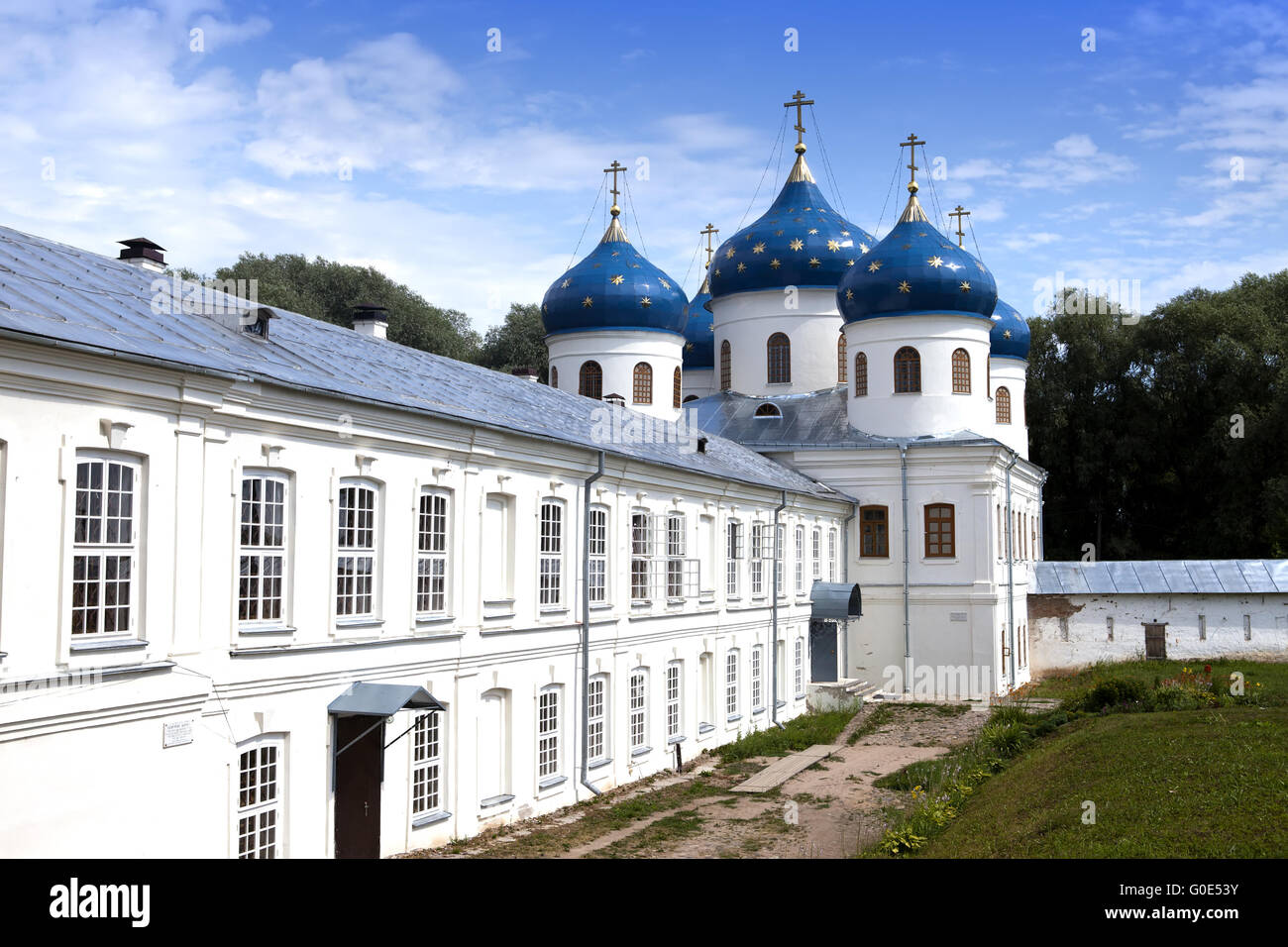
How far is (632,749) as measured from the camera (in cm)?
2052

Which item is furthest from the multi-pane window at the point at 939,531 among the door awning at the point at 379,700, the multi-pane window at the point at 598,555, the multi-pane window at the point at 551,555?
the door awning at the point at 379,700

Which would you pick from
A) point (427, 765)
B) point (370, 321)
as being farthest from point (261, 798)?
point (370, 321)

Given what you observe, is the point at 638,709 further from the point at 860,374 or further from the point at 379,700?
the point at 860,374

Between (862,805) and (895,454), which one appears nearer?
(862,805)

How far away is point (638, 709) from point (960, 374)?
58.2ft

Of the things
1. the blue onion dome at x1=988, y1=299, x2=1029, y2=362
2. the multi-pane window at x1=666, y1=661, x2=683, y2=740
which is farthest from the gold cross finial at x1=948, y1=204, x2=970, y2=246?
the multi-pane window at x1=666, y1=661, x2=683, y2=740

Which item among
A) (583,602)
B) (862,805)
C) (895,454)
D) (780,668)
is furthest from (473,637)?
(895,454)

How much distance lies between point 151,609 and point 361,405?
139 inches

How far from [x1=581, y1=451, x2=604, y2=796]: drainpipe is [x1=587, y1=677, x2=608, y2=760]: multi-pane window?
0.23 meters

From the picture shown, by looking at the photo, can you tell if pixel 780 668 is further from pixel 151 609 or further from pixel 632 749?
pixel 151 609

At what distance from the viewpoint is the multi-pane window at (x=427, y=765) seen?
1470 centimetres

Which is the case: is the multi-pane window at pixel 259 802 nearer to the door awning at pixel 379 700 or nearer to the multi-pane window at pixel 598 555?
the door awning at pixel 379 700

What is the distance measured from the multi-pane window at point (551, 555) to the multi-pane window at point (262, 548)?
5.46 meters

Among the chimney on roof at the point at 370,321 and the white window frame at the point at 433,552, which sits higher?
the chimney on roof at the point at 370,321
